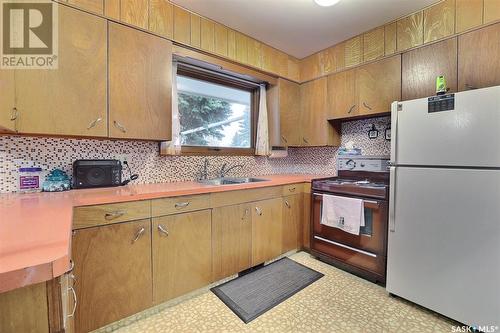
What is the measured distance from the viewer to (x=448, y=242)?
1492mm

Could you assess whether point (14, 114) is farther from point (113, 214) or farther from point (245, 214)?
point (245, 214)

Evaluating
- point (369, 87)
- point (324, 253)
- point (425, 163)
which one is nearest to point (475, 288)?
point (425, 163)

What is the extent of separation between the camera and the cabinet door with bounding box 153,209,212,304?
1572 millimetres

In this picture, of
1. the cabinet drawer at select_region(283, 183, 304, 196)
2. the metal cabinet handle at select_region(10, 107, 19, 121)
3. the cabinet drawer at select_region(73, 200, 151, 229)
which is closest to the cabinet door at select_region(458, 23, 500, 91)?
the cabinet drawer at select_region(283, 183, 304, 196)

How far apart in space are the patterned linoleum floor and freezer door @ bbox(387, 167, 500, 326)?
133mm

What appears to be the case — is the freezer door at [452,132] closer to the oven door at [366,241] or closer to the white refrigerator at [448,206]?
the white refrigerator at [448,206]

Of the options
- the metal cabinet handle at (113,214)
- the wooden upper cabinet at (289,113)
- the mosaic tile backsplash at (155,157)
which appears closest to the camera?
the metal cabinet handle at (113,214)

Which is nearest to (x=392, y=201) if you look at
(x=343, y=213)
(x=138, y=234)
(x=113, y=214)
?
(x=343, y=213)

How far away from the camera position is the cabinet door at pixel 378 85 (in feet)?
6.89

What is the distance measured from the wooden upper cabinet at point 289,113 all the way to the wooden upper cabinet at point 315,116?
7cm

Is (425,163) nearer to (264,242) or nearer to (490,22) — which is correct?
(490,22)

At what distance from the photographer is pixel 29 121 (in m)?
1.33

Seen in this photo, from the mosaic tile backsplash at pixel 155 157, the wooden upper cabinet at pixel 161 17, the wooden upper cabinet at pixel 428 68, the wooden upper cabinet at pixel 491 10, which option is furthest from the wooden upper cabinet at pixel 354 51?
the wooden upper cabinet at pixel 161 17

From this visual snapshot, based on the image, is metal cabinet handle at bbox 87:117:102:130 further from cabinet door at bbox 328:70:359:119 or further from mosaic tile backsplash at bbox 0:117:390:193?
cabinet door at bbox 328:70:359:119
